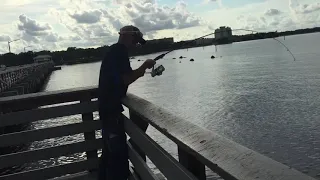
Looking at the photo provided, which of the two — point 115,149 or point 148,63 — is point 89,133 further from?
point 148,63

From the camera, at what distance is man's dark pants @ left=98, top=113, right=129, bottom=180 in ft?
12.1

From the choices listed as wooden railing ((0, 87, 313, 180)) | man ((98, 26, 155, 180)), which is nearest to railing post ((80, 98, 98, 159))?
wooden railing ((0, 87, 313, 180))

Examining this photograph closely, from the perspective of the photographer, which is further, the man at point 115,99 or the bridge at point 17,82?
the bridge at point 17,82

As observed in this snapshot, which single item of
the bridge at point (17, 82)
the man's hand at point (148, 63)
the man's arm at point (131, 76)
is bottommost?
the bridge at point (17, 82)

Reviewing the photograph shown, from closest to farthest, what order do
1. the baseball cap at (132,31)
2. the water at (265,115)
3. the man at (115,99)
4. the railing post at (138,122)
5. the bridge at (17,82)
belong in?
the railing post at (138,122) → the man at (115,99) → the baseball cap at (132,31) → the water at (265,115) → the bridge at (17,82)

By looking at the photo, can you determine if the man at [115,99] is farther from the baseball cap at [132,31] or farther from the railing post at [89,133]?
the railing post at [89,133]

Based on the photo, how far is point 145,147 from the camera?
2920 millimetres

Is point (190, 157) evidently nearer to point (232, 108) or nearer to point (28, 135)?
point (28, 135)

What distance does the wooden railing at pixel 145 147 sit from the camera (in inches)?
59.8

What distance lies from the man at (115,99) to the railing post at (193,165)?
1.68 metres

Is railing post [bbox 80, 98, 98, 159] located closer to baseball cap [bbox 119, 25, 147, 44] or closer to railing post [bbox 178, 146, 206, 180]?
baseball cap [bbox 119, 25, 147, 44]

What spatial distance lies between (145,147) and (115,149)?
2.81 ft

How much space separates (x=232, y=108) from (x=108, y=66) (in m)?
27.5

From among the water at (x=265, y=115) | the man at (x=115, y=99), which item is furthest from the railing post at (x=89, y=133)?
the water at (x=265, y=115)
